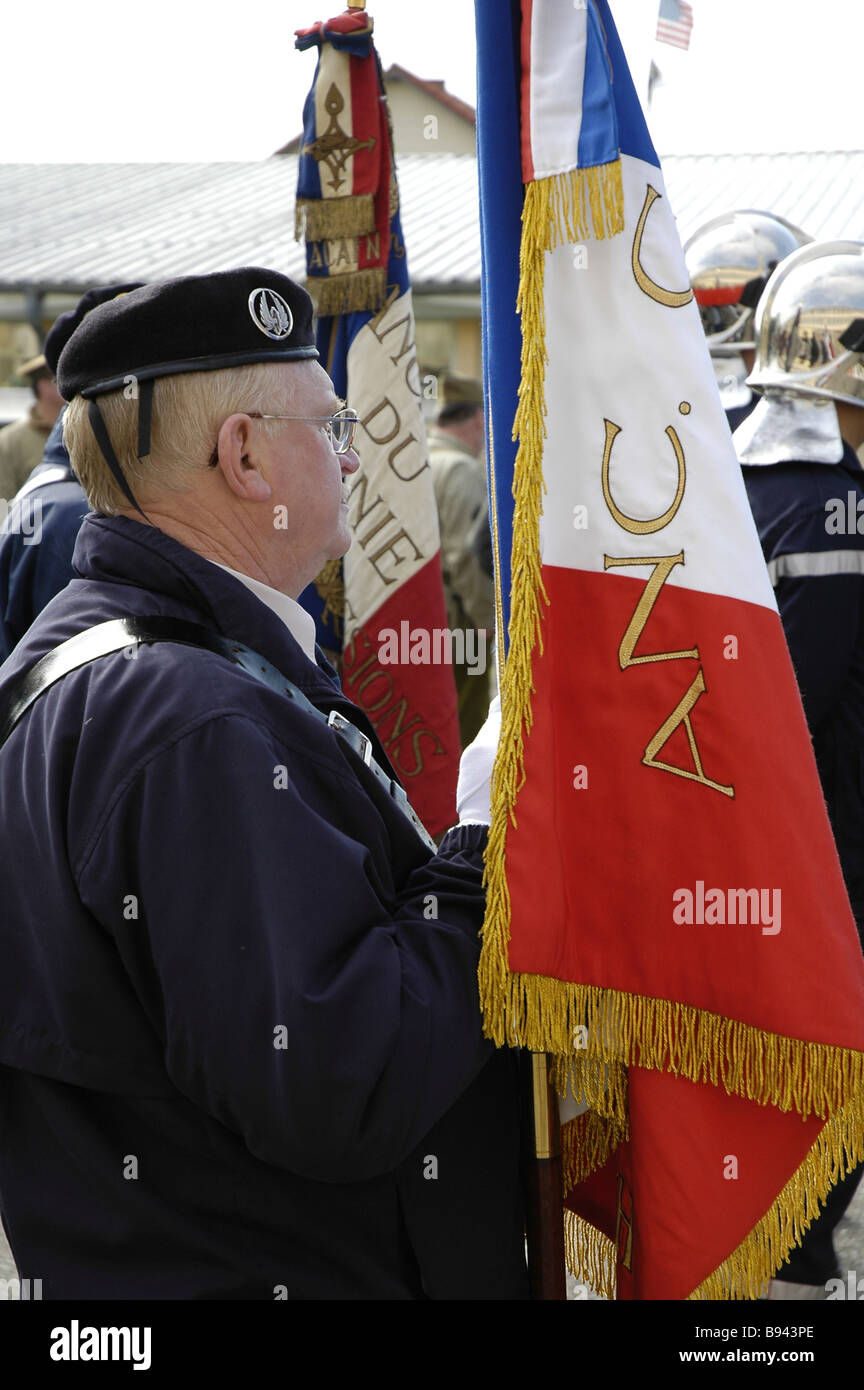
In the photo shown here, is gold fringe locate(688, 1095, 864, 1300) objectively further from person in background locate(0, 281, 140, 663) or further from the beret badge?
person in background locate(0, 281, 140, 663)

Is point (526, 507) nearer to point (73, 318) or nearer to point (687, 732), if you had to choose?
point (687, 732)

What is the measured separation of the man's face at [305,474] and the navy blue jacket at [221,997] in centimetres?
14

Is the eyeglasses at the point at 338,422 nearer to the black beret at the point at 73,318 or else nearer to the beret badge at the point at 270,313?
the beret badge at the point at 270,313

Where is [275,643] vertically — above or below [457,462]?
below

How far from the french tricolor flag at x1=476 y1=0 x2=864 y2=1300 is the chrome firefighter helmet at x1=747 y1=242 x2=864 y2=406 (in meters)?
2.18

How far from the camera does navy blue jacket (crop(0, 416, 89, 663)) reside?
3627 mm

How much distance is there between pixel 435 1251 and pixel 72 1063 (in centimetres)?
48

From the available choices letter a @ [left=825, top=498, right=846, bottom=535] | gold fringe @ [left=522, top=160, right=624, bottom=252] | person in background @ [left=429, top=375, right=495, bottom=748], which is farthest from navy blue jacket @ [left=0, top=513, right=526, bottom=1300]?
person in background @ [left=429, top=375, right=495, bottom=748]

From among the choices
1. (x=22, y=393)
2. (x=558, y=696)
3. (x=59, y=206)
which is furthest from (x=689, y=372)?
(x=59, y=206)

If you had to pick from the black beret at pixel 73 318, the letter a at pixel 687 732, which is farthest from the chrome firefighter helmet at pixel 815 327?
the letter a at pixel 687 732

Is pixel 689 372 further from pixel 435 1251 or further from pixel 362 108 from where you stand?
pixel 362 108

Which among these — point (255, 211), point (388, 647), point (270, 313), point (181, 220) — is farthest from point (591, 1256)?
point (181, 220)

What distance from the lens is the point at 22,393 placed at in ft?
54.2

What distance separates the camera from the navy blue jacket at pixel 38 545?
11.9 feet
